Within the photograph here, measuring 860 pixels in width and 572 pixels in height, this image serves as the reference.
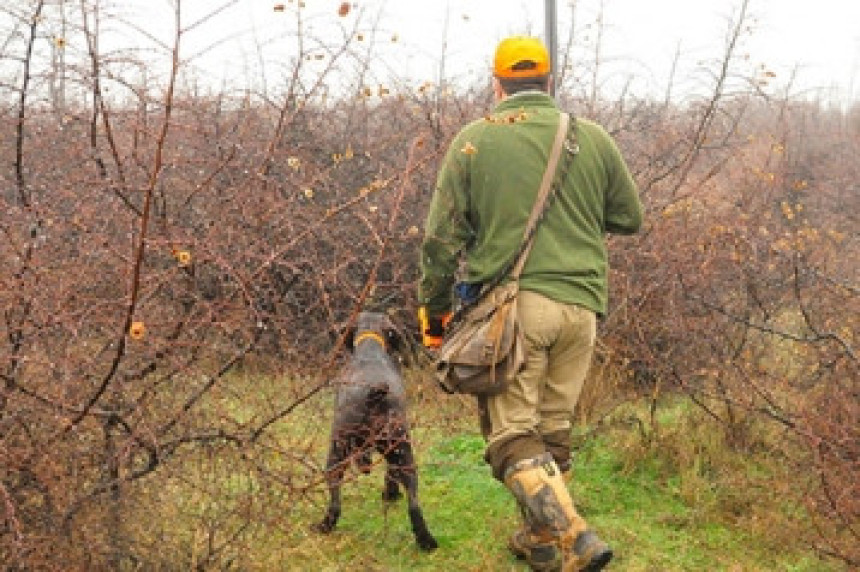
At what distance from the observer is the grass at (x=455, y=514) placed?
3.05 m

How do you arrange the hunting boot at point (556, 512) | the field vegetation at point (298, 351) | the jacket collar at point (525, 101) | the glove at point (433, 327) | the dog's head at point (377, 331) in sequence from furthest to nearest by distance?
the dog's head at point (377, 331) → the glove at point (433, 327) → the jacket collar at point (525, 101) → the hunting boot at point (556, 512) → the field vegetation at point (298, 351)

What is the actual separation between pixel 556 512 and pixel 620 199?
1254 mm

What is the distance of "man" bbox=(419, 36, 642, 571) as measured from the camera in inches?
131

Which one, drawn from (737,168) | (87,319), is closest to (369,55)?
(87,319)

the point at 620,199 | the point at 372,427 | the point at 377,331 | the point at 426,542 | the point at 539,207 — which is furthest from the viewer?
the point at 377,331

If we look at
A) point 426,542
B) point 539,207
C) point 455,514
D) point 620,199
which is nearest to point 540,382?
point 539,207

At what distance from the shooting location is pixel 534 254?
132 inches

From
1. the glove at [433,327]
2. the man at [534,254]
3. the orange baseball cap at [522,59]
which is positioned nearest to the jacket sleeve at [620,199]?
the man at [534,254]

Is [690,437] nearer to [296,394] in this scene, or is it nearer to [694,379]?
[694,379]

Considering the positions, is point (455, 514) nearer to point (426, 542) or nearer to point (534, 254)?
point (426, 542)

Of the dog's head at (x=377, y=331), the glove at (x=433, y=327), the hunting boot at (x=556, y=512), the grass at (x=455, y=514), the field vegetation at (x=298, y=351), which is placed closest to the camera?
the field vegetation at (x=298, y=351)

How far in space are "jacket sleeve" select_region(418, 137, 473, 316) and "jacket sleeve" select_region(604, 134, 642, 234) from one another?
1.91 ft

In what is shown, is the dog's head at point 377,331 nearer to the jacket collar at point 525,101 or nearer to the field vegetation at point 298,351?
the field vegetation at point 298,351

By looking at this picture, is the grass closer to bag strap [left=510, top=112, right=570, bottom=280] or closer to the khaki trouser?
the khaki trouser
